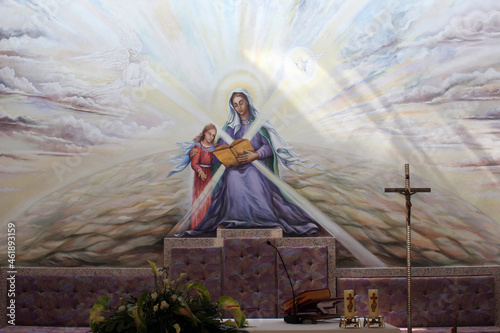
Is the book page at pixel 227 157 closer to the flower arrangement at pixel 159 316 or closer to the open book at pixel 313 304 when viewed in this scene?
the open book at pixel 313 304

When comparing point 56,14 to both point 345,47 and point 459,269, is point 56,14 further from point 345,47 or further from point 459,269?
point 459,269

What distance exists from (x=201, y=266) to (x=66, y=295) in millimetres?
1506

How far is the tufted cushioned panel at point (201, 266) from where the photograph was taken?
5.73 m

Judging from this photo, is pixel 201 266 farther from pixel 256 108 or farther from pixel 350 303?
pixel 350 303

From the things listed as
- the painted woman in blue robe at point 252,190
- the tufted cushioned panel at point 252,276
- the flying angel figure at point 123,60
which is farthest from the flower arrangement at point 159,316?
the flying angel figure at point 123,60

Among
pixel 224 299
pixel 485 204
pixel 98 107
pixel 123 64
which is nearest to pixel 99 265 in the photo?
pixel 98 107

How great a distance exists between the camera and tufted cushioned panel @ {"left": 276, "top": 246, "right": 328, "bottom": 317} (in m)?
5.70

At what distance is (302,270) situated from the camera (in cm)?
574

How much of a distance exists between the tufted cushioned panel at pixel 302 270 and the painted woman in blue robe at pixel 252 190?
0.26m

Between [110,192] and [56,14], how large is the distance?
7.21 ft

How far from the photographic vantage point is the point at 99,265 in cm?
599

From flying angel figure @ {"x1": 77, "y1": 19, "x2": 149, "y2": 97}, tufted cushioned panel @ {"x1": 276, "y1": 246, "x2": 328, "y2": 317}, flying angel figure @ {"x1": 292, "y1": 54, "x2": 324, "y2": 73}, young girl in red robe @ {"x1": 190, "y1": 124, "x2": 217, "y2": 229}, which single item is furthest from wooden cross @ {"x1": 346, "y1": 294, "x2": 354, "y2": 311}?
flying angel figure @ {"x1": 77, "y1": 19, "x2": 149, "y2": 97}

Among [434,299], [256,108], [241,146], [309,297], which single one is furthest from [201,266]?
[434,299]

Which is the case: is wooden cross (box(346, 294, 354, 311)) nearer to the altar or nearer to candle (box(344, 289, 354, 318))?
candle (box(344, 289, 354, 318))
